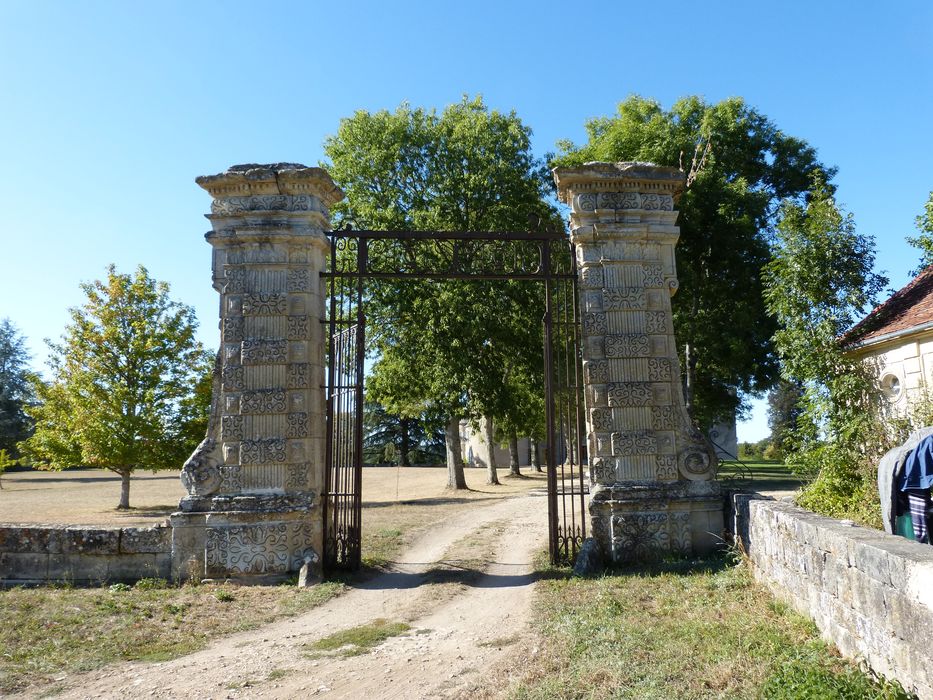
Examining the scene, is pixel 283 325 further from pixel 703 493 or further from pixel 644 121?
pixel 644 121

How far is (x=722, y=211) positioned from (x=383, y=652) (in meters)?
14.7

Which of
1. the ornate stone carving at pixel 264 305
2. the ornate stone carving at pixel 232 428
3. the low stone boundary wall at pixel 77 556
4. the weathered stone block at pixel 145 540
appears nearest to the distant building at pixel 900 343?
the ornate stone carving at pixel 264 305

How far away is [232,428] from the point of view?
7863mm

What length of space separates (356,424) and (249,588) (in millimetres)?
2151

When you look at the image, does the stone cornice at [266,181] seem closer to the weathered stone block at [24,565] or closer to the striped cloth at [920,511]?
the weathered stone block at [24,565]

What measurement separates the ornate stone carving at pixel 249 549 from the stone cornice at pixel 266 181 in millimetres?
3865

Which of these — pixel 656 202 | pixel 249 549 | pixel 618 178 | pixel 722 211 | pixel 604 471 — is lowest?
pixel 249 549

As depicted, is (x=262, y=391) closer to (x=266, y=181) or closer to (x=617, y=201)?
(x=266, y=181)

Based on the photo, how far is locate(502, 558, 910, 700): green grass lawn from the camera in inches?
158

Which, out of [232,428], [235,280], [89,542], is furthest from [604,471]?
[89,542]

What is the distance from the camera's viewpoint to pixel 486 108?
20.9 meters

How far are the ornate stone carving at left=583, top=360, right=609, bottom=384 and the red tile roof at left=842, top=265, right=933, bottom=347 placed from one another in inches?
152

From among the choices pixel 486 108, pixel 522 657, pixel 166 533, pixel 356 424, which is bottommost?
pixel 522 657

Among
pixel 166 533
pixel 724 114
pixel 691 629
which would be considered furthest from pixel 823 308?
pixel 724 114
